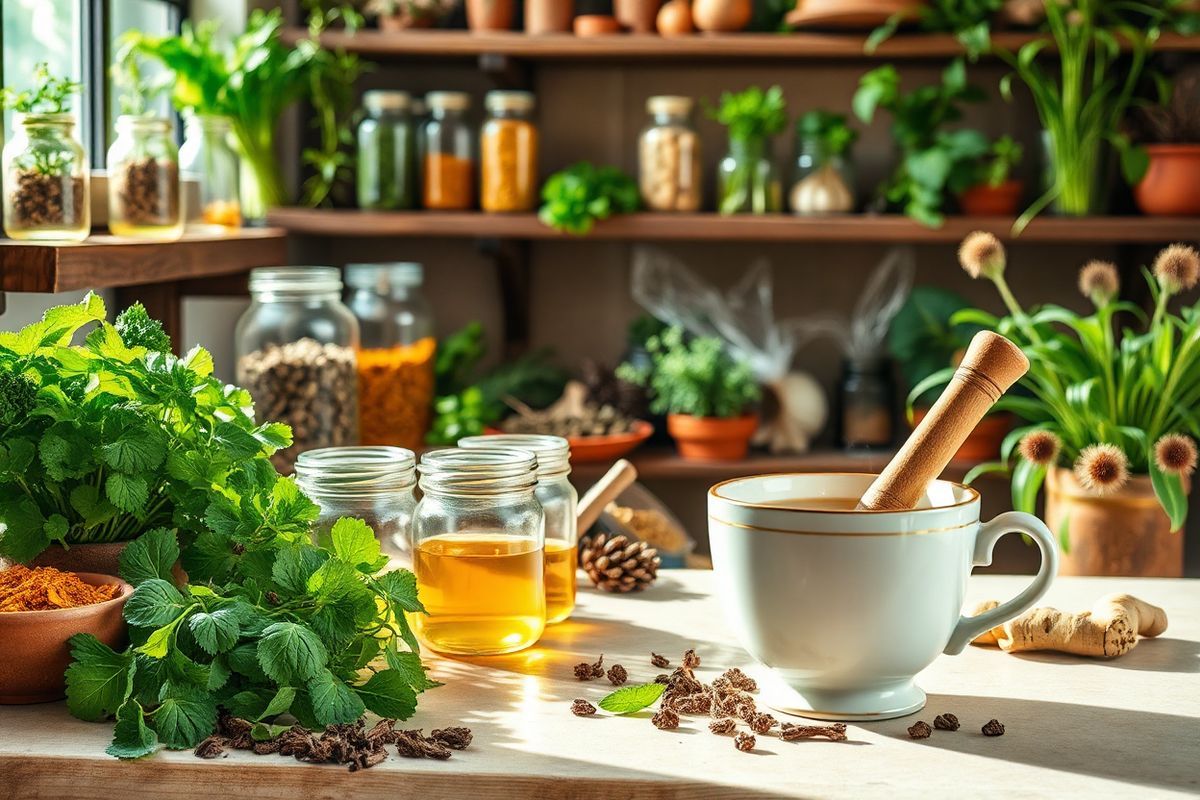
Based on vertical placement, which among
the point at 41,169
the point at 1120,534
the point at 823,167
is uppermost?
the point at 823,167

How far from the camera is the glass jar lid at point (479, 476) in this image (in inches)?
39.3

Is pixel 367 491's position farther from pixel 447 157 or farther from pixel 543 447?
pixel 447 157

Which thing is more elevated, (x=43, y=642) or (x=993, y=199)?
(x=993, y=199)

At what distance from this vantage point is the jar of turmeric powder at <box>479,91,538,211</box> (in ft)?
7.78

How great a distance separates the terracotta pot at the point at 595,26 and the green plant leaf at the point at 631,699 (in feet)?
5.62

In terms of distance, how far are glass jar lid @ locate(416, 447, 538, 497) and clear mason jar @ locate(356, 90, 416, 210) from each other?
4.78 ft

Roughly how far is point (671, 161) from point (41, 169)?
122 cm

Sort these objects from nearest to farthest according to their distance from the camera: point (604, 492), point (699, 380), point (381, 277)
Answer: point (604, 492) → point (381, 277) → point (699, 380)

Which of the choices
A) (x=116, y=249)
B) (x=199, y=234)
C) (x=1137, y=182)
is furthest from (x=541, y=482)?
(x=1137, y=182)

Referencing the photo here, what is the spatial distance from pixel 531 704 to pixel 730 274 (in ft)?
6.17

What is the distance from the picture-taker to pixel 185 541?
946 mm

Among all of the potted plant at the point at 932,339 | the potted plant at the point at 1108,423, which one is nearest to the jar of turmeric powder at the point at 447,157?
the potted plant at the point at 932,339

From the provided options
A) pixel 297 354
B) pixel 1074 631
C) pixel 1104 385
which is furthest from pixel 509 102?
pixel 1074 631

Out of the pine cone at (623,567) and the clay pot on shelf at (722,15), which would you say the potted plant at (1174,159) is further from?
the pine cone at (623,567)
